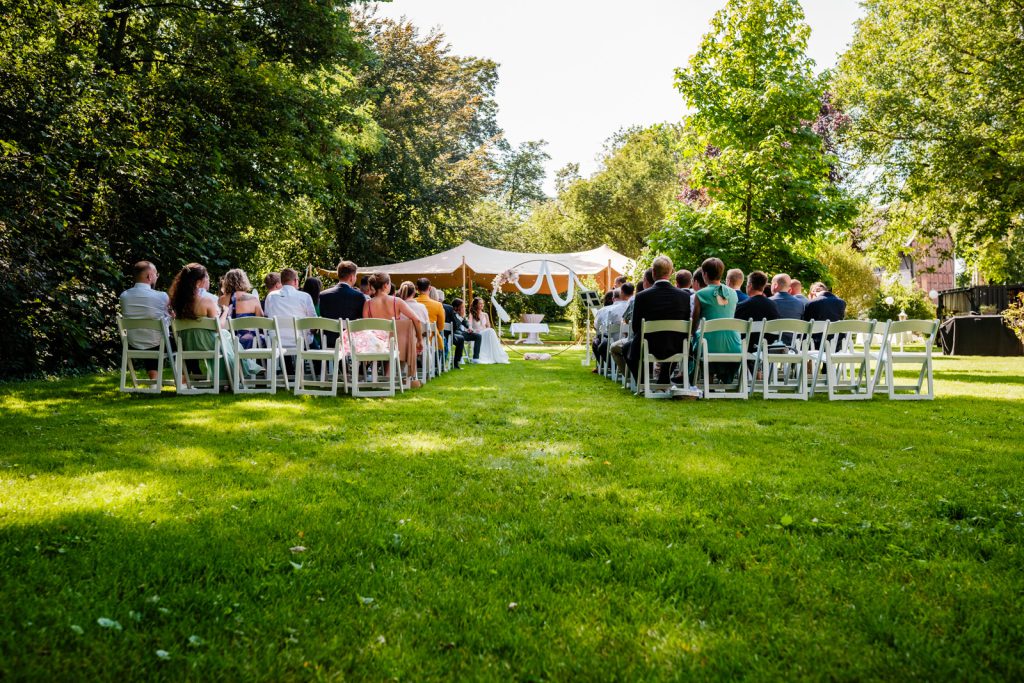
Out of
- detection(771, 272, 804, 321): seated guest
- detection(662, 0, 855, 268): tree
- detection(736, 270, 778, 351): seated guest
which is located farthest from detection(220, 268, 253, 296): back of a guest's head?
detection(662, 0, 855, 268): tree

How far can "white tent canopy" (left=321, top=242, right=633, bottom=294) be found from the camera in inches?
782

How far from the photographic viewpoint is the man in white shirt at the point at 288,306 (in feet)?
29.1

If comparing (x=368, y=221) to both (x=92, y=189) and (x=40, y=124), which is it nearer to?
(x=92, y=189)

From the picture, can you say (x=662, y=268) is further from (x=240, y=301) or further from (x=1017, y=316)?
(x=1017, y=316)

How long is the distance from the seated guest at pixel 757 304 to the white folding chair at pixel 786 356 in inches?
10.2

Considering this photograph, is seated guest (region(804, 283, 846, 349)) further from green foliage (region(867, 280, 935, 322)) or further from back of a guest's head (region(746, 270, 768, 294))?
green foliage (region(867, 280, 935, 322))

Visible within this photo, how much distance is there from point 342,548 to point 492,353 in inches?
494

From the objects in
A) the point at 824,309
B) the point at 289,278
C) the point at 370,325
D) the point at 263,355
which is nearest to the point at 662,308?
the point at 824,309

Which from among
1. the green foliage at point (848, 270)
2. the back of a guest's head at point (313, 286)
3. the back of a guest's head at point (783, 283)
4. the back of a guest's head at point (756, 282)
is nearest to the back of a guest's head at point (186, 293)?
the back of a guest's head at point (313, 286)

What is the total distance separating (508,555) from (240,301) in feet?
24.0

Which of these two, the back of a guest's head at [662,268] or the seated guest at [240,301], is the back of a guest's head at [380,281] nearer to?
the seated guest at [240,301]

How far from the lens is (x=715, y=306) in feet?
27.3

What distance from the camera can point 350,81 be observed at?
19438 millimetres

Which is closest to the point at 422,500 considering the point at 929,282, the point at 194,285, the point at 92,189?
the point at 194,285
